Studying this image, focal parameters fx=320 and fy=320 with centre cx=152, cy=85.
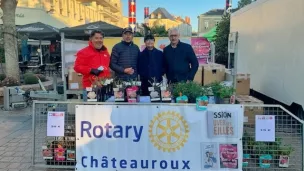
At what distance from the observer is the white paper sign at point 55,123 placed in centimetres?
388

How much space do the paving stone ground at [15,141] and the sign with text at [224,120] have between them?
7.86ft

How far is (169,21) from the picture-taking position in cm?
8150

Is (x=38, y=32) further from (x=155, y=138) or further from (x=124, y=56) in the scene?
(x=155, y=138)

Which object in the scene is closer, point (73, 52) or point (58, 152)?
point (58, 152)

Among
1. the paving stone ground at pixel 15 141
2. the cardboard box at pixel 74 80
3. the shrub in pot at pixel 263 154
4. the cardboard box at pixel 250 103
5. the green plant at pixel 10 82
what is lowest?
Result: the paving stone ground at pixel 15 141

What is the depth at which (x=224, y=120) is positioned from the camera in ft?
12.0

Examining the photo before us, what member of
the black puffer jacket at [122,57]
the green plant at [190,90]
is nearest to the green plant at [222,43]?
the black puffer jacket at [122,57]

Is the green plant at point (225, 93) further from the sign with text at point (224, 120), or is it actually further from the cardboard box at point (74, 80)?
the cardboard box at point (74, 80)

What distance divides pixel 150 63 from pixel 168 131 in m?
1.81

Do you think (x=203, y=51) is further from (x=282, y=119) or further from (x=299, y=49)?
(x=282, y=119)

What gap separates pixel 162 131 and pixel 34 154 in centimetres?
169

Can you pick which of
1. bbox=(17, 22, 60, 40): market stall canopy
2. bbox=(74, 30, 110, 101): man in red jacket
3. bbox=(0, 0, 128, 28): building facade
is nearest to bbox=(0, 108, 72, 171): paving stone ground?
bbox=(74, 30, 110, 101): man in red jacket

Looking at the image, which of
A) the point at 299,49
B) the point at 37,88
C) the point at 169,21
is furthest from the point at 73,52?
the point at 169,21

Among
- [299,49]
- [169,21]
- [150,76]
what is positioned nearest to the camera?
[150,76]
